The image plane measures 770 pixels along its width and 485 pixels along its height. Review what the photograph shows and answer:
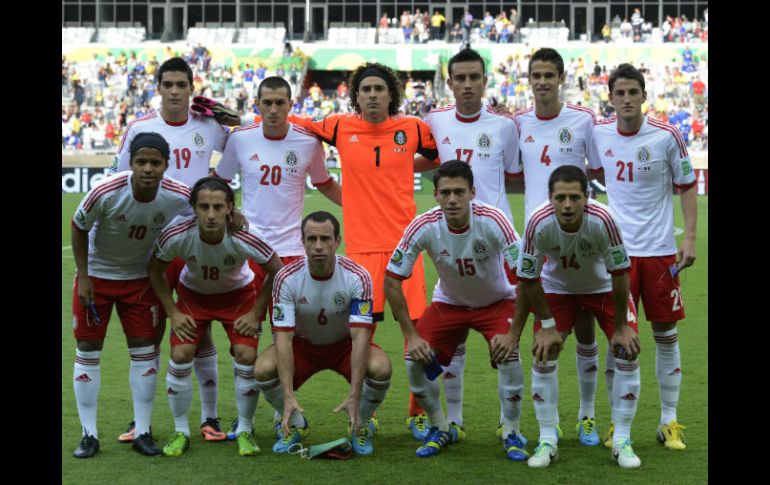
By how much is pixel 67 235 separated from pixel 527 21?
3095 centimetres

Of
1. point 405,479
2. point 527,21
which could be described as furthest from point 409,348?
point 527,21

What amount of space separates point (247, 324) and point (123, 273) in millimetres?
850

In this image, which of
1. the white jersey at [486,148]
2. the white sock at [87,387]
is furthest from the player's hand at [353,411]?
the white jersey at [486,148]

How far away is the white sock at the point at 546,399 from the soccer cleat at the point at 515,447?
15cm

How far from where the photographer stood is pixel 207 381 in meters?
6.73

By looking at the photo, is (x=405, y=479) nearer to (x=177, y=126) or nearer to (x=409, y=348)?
(x=409, y=348)

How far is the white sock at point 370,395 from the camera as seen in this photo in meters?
6.18

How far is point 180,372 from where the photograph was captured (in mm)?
6312

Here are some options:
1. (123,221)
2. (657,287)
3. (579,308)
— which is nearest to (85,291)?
(123,221)

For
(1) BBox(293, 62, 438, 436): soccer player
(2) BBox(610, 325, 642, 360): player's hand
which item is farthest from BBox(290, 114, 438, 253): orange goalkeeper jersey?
(2) BBox(610, 325, 642, 360): player's hand

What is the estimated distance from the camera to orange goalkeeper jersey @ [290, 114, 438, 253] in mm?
6930

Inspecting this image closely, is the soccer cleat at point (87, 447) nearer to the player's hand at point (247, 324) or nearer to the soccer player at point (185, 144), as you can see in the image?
the soccer player at point (185, 144)

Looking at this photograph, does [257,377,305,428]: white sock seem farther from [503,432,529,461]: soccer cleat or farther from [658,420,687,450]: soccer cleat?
[658,420,687,450]: soccer cleat
